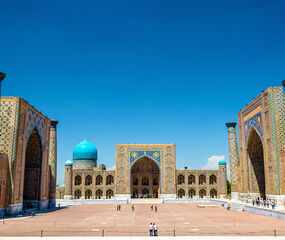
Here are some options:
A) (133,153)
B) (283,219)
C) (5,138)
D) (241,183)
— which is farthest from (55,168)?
(283,219)

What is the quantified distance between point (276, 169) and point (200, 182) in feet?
79.8

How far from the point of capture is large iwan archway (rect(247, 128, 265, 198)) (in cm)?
3155

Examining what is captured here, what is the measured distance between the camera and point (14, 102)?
76.6 ft

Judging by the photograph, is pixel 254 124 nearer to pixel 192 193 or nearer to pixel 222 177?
pixel 222 177

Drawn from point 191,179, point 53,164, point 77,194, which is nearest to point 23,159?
point 53,164

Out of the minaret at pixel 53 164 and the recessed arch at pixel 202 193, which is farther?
the recessed arch at pixel 202 193

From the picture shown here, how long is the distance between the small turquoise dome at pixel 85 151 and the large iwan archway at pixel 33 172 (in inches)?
1022

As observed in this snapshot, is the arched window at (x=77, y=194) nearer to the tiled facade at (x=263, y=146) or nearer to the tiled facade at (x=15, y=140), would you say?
the tiled facade at (x=15, y=140)

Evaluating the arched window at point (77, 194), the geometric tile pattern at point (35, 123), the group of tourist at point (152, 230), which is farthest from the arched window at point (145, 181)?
the group of tourist at point (152, 230)

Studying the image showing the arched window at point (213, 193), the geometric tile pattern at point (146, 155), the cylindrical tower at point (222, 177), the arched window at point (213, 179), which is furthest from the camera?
the arched window at point (213, 179)

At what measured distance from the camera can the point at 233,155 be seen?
38.2 meters

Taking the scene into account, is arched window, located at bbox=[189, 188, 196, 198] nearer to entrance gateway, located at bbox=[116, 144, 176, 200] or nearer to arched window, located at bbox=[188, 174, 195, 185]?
arched window, located at bbox=[188, 174, 195, 185]

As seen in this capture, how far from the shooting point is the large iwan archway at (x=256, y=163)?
104 feet

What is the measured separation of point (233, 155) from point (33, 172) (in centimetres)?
2251
